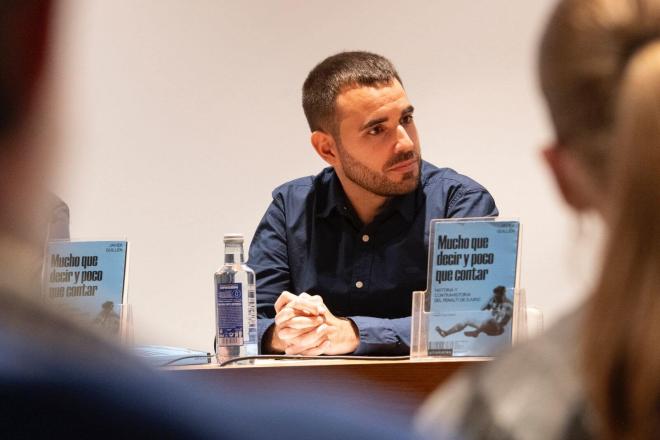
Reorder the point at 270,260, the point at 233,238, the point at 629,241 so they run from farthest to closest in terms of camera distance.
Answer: the point at 270,260
the point at 233,238
the point at 629,241

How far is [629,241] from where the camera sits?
0.73 metres

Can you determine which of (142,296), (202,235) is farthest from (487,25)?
(142,296)

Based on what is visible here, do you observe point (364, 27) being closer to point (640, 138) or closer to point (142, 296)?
point (142, 296)

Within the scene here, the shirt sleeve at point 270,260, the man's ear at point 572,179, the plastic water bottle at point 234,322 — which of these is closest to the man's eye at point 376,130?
the shirt sleeve at point 270,260

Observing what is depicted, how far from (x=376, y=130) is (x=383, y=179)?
0.56ft

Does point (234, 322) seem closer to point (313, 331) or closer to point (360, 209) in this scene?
point (313, 331)

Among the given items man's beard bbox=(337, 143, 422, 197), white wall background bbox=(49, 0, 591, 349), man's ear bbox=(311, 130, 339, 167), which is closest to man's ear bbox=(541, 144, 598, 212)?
man's beard bbox=(337, 143, 422, 197)

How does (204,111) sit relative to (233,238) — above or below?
above

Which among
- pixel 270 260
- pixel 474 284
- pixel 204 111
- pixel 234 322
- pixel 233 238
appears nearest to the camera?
pixel 474 284

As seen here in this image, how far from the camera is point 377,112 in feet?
10.4

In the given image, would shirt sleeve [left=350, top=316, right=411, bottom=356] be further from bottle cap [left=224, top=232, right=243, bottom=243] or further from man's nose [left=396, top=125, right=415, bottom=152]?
man's nose [left=396, top=125, right=415, bottom=152]

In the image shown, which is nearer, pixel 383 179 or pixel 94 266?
pixel 94 266

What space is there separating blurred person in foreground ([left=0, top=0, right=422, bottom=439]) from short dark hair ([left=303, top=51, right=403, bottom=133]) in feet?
9.71

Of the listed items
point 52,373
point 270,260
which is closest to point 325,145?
point 270,260
